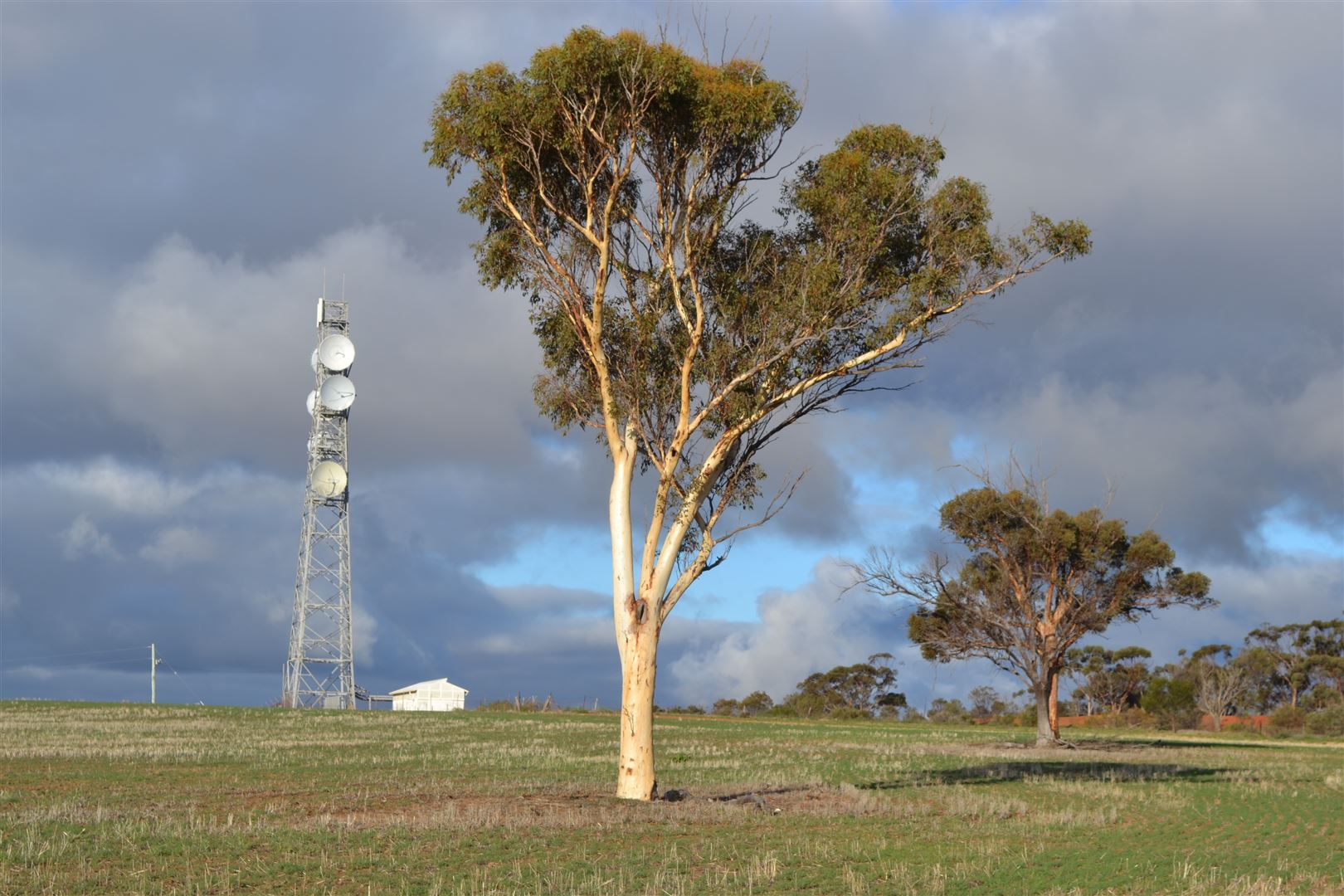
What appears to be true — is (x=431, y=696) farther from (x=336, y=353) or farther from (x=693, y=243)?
(x=693, y=243)

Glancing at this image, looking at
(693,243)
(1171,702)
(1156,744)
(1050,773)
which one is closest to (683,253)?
(693,243)

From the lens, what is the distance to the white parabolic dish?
79750 millimetres

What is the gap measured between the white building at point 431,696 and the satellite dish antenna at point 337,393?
Answer: 24.8 m

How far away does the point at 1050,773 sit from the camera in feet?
132

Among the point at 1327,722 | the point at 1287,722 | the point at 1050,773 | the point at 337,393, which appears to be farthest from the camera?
the point at 1287,722

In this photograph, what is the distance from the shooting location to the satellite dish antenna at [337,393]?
8225cm

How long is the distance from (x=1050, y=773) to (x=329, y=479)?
5199 centimetres

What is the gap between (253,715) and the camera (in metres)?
68.0

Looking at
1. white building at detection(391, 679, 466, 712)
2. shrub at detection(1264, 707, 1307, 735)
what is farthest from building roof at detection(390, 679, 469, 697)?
shrub at detection(1264, 707, 1307, 735)

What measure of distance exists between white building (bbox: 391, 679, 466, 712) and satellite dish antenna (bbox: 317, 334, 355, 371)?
2679 cm

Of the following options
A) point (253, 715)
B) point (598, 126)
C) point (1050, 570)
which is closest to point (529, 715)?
point (253, 715)

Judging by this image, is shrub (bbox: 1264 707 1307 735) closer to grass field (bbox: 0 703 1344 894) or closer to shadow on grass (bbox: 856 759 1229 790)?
grass field (bbox: 0 703 1344 894)

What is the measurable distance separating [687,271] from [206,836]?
16.1 meters

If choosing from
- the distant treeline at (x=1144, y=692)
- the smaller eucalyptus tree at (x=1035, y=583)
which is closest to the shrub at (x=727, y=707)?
the distant treeline at (x=1144, y=692)
